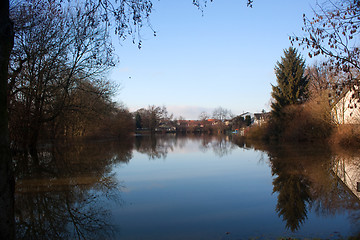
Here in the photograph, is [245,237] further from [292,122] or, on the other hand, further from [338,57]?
[292,122]

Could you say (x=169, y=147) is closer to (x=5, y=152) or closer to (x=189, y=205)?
(x=189, y=205)

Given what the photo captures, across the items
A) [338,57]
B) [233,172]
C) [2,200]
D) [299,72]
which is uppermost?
[299,72]

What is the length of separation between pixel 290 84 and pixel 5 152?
1326 inches

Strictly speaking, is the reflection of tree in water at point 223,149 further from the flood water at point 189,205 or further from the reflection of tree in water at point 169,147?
the flood water at point 189,205

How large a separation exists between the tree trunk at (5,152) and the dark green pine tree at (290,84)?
106 ft

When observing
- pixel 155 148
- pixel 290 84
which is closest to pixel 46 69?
pixel 155 148

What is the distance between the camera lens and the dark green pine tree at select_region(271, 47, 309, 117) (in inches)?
1321

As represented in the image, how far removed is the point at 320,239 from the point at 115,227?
142 inches

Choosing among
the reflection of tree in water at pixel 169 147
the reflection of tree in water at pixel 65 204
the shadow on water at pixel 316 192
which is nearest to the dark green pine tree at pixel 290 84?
the reflection of tree in water at pixel 169 147

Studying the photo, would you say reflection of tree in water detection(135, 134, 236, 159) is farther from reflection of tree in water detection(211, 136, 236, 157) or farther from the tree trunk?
the tree trunk

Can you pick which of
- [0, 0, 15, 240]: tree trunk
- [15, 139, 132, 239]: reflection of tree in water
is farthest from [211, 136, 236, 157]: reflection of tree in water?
[0, 0, 15, 240]: tree trunk

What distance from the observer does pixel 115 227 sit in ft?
18.0

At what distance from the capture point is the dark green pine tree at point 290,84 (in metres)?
33.6

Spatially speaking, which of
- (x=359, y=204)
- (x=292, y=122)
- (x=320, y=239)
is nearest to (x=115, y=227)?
(x=320, y=239)
